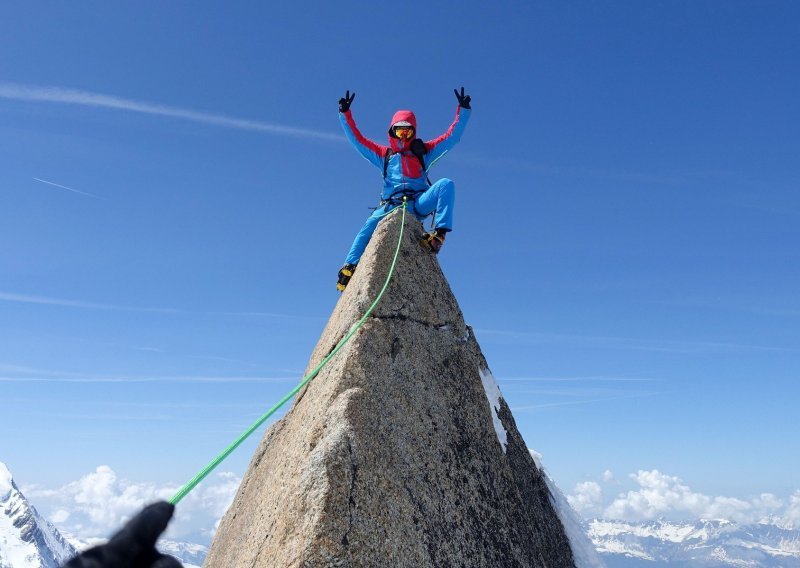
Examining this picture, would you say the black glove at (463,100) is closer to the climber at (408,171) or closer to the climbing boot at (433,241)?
the climber at (408,171)

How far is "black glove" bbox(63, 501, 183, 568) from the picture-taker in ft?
10.5

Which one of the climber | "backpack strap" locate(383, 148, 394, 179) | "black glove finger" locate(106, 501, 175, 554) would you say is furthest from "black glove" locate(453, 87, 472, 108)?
"black glove finger" locate(106, 501, 175, 554)

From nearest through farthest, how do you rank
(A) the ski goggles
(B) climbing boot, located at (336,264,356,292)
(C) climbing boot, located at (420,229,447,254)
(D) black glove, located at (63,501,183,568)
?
1. (D) black glove, located at (63,501,183,568)
2. (C) climbing boot, located at (420,229,447,254)
3. (B) climbing boot, located at (336,264,356,292)
4. (A) the ski goggles

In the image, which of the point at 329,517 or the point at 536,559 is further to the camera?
the point at 536,559

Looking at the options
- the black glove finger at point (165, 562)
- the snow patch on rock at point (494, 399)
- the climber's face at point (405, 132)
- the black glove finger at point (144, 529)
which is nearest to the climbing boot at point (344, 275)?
the climber's face at point (405, 132)

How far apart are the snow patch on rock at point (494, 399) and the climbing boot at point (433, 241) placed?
9.39 ft

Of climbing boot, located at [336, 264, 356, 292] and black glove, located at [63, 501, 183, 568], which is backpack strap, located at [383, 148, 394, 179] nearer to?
climbing boot, located at [336, 264, 356, 292]

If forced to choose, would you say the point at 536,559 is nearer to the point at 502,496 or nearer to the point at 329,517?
the point at 502,496

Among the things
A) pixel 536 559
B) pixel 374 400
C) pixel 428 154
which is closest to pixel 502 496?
pixel 536 559

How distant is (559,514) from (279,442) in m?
5.95

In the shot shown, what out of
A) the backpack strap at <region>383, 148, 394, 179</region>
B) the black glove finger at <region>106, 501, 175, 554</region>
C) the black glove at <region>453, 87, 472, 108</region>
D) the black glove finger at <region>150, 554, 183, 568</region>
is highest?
the black glove at <region>453, 87, 472, 108</region>

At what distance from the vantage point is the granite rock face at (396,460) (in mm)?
7242

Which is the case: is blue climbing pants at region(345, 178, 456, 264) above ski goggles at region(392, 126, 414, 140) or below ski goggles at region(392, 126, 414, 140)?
below

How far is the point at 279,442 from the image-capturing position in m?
10.8
